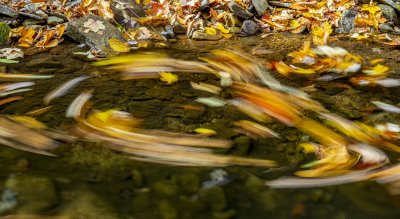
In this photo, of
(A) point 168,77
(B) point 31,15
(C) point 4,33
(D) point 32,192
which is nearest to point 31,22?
(B) point 31,15

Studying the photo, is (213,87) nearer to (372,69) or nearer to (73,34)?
(372,69)

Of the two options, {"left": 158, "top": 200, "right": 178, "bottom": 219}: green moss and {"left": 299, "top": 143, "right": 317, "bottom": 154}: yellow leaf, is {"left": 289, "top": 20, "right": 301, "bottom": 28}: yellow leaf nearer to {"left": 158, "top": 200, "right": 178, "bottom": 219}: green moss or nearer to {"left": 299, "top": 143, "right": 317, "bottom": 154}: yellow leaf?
{"left": 299, "top": 143, "right": 317, "bottom": 154}: yellow leaf

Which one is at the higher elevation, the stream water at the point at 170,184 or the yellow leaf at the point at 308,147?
the stream water at the point at 170,184

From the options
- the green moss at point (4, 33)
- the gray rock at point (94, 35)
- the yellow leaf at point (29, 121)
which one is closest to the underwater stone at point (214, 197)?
the yellow leaf at point (29, 121)

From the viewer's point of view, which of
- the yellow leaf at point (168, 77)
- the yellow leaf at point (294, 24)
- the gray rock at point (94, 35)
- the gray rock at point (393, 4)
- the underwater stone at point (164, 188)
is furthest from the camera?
the gray rock at point (393, 4)

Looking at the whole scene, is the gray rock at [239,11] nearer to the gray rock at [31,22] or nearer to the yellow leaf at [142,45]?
the yellow leaf at [142,45]

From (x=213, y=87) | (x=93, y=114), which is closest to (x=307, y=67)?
(x=213, y=87)

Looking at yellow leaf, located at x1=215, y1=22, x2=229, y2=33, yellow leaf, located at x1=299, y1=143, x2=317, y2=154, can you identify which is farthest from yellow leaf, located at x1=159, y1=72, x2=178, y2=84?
yellow leaf, located at x1=215, y1=22, x2=229, y2=33
